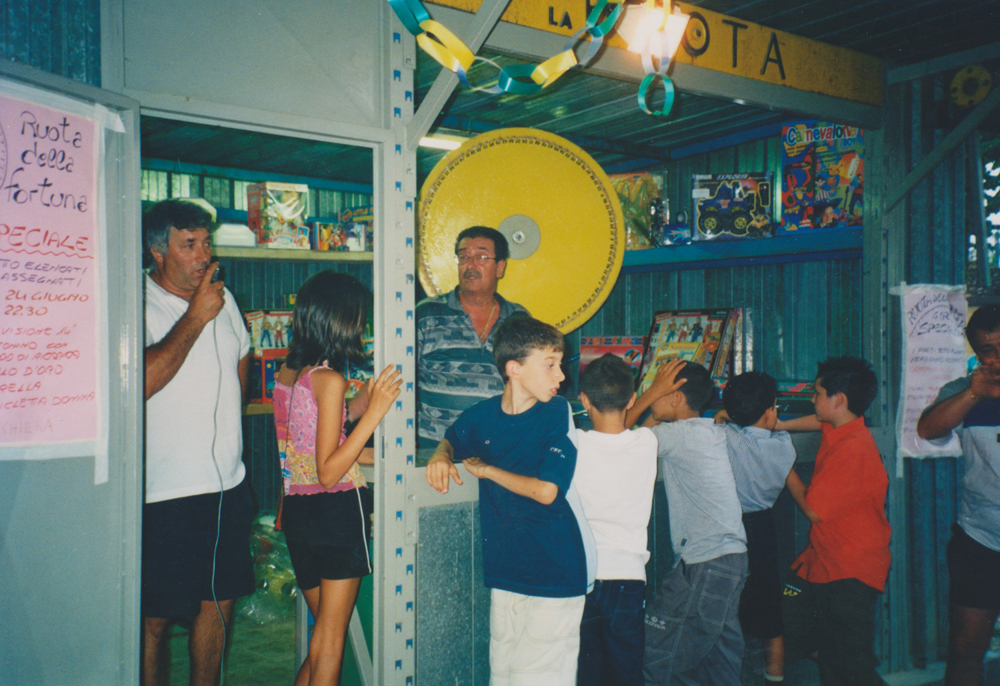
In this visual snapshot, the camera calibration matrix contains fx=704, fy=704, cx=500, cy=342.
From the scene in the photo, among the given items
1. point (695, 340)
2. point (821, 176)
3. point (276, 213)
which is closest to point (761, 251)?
point (821, 176)

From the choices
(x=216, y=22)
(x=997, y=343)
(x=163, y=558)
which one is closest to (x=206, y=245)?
(x=216, y=22)

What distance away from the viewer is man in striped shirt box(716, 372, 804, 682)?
2.73 meters

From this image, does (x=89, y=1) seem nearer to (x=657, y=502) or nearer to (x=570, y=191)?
(x=570, y=191)

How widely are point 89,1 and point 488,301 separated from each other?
5.39ft

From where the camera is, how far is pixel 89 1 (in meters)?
1.60

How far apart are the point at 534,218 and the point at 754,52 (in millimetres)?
1120

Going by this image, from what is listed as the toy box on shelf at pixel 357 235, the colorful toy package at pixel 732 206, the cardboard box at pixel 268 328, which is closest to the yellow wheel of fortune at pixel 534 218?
the colorful toy package at pixel 732 206

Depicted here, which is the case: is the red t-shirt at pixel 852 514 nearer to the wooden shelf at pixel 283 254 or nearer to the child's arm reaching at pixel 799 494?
the child's arm reaching at pixel 799 494

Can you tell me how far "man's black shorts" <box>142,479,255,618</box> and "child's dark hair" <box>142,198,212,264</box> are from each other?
2.63 feet

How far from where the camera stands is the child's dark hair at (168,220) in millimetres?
2184

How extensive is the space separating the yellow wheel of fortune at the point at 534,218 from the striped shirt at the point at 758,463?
0.80m

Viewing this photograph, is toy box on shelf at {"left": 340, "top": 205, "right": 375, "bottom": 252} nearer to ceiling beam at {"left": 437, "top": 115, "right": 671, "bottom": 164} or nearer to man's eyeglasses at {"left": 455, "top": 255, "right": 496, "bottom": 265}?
ceiling beam at {"left": 437, "top": 115, "right": 671, "bottom": 164}

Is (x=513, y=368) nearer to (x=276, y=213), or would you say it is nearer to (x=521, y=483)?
(x=521, y=483)

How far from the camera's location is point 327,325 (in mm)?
2211
